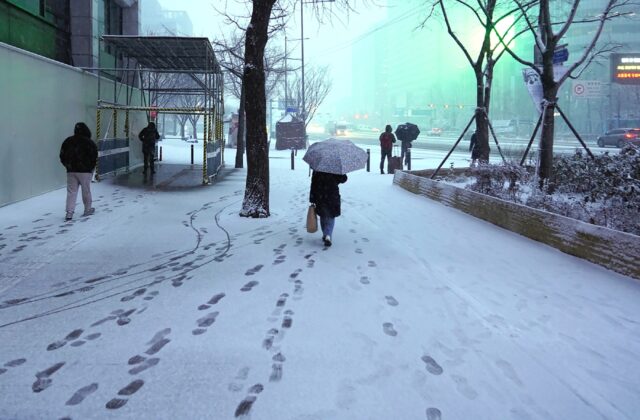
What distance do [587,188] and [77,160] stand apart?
9.41 metres

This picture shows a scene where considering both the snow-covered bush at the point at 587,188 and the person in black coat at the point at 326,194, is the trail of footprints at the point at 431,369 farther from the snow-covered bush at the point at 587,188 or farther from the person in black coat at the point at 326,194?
the snow-covered bush at the point at 587,188

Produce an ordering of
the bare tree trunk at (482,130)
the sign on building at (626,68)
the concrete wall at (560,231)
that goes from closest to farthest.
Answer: the concrete wall at (560,231), the bare tree trunk at (482,130), the sign on building at (626,68)

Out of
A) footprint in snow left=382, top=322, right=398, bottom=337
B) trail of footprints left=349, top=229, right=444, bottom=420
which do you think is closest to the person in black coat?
trail of footprints left=349, top=229, right=444, bottom=420

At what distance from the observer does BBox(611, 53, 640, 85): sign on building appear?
48.1m

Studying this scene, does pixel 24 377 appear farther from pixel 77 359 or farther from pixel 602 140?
pixel 602 140

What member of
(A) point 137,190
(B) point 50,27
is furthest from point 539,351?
(B) point 50,27

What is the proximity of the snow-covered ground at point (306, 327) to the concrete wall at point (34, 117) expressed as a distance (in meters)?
3.49

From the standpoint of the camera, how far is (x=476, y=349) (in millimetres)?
4496

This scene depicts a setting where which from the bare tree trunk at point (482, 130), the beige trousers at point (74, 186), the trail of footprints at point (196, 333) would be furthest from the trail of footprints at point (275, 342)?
the bare tree trunk at point (482, 130)

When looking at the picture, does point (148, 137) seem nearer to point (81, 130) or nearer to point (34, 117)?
point (34, 117)

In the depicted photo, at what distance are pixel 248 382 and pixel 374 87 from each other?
199 metres

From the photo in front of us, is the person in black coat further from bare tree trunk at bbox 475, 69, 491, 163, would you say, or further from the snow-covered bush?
bare tree trunk at bbox 475, 69, 491, 163

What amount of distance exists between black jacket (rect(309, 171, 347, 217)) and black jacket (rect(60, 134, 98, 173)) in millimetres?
4650

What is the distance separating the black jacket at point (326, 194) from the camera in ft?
26.7
